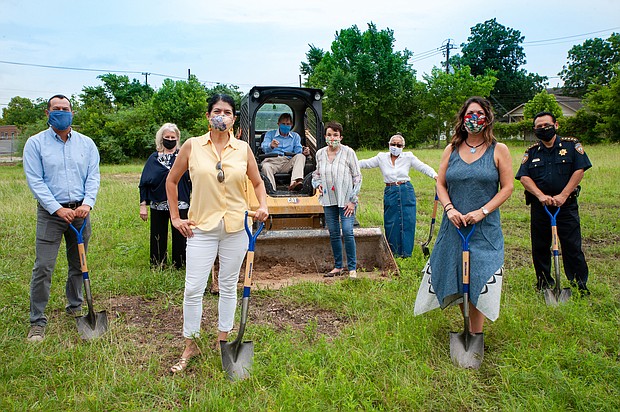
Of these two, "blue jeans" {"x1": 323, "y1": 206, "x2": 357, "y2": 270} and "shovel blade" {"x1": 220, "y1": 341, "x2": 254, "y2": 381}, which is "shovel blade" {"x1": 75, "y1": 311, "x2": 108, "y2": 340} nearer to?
"shovel blade" {"x1": 220, "y1": 341, "x2": 254, "y2": 381}

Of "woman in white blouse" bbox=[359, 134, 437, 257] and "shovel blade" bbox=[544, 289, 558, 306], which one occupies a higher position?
"woman in white blouse" bbox=[359, 134, 437, 257]

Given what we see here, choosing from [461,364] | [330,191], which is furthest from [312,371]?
[330,191]

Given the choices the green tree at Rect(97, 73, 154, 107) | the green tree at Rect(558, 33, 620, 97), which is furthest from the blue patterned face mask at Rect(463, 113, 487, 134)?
the green tree at Rect(558, 33, 620, 97)

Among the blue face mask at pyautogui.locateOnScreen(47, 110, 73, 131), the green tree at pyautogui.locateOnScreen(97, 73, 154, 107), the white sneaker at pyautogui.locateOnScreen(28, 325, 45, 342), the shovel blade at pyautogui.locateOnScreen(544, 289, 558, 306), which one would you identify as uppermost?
the green tree at pyautogui.locateOnScreen(97, 73, 154, 107)

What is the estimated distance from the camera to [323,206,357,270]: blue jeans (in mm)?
6414

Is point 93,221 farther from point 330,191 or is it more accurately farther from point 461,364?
point 461,364

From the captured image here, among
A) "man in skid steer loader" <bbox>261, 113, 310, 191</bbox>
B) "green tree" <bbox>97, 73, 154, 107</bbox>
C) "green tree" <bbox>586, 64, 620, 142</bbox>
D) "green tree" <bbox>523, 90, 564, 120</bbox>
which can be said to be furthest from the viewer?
"green tree" <bbox>97, 73, 154, 107</bbox>

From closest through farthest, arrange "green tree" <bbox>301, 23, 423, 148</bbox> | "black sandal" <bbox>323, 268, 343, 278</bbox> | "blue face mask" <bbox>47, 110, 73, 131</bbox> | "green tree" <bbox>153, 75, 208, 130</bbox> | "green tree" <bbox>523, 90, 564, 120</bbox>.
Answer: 1. "blue face mask" <bbox>47, 110, 73, 131</bbox>
2. "black sandal" <bbox>323, 268, 343, 278</bbox>
3. "green tree" <bbox>153, 75, 208, 130</bbox>
4. "green tree" <bbox>523, 90, 564, 120</bbox>
5. "green tree" <bbox>301, 23, 423, 148</bbox>

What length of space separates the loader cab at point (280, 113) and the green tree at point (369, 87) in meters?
35.7

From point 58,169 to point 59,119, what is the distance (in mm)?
440

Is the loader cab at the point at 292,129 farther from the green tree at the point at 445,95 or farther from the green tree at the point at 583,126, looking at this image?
the green tree at the point at 445,95

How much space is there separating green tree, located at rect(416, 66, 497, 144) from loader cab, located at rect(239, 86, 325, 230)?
1501 inches

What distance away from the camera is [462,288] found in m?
4.26

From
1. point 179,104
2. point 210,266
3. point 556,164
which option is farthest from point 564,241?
point 179,104
